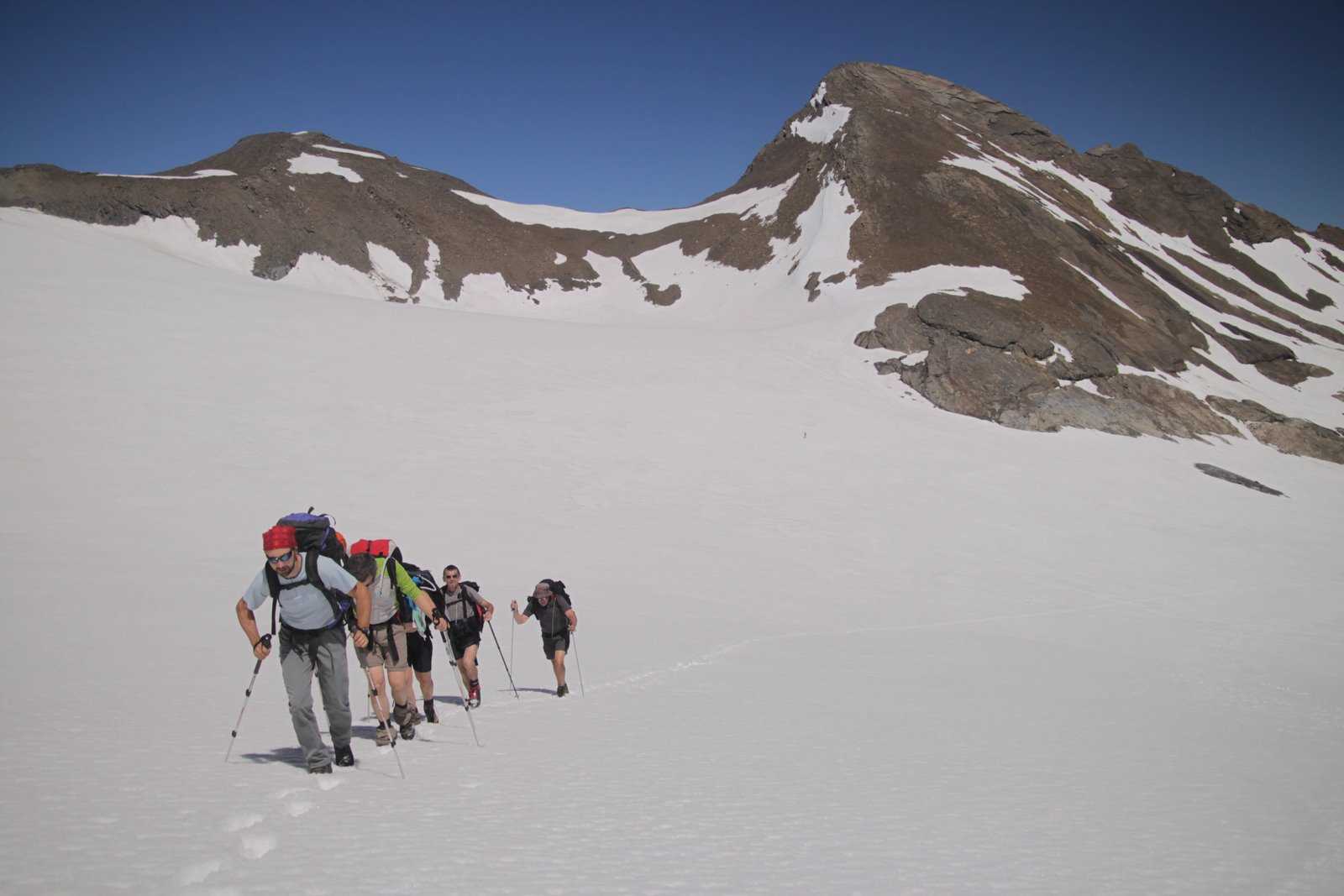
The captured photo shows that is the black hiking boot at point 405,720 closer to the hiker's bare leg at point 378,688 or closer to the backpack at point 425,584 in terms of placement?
the hiker's bare leg at point 378,688

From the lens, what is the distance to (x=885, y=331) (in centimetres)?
3928

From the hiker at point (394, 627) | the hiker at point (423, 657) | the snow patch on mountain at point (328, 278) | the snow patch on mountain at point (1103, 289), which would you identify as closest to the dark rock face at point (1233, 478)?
the snow patch on mountain at point (1103, 289)

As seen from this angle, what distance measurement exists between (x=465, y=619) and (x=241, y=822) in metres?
4.80

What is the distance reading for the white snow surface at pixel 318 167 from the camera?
60.4 metres

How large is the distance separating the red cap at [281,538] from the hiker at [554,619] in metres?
4.14

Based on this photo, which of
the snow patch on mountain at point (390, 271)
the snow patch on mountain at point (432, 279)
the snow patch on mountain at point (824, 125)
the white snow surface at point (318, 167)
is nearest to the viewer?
the snow patch on mountain at point (390, 271)

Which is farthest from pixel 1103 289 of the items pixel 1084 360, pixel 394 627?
pixel 394 627

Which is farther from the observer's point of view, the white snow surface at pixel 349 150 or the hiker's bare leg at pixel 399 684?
the white snow surface at pixel 349 150

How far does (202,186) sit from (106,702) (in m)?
55.0

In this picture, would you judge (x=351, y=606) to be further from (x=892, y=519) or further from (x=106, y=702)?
(x=892, y=519)

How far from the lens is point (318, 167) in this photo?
202 feet

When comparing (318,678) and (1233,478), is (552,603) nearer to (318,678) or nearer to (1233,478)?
(318,678)

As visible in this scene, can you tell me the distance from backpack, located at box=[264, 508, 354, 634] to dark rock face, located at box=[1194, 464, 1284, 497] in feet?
A: 108

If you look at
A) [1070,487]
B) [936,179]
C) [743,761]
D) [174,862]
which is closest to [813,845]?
→ [743,761]
